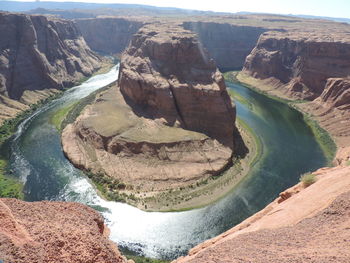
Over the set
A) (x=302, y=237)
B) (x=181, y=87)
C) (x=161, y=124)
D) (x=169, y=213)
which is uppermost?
(x=302, y=237)

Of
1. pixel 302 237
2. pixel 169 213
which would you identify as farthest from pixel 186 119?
pixel 302 237

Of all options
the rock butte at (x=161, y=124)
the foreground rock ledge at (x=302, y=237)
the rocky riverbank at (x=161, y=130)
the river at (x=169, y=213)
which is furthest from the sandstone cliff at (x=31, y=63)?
the foreground rock ledge at (x=302, y=237)

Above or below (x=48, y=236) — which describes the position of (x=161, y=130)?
below

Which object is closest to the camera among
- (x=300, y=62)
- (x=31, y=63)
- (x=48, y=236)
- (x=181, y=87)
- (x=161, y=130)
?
(x=48, y=236)

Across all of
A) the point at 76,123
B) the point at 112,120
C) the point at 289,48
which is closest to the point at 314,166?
the point at 112,120

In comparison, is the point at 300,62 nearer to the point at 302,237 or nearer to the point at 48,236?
the point at 302,237

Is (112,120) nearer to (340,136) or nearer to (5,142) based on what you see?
(5,142)

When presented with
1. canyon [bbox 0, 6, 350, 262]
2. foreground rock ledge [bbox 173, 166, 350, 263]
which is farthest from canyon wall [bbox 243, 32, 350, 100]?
foreground rock ledge [bbox 173, 166, 350, 263]
